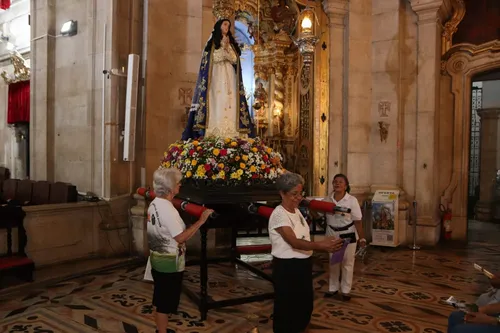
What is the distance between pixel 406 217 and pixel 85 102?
6.36 meters

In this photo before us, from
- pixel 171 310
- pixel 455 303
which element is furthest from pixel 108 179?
pixel 455 303

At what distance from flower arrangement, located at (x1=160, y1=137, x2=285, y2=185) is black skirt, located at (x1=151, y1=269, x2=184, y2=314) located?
1.51 meters

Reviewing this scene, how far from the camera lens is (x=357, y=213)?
479 centimetres

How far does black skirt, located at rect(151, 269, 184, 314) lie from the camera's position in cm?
340

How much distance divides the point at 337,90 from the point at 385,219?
9.11 ft

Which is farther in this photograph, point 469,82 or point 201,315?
point 469,82

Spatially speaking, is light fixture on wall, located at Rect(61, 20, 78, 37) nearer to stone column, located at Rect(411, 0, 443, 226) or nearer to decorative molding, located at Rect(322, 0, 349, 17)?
decorative molding, located at Rect(322, 0, 349, 17)

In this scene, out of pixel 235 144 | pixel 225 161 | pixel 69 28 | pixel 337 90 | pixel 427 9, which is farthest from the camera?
pixel 337 90

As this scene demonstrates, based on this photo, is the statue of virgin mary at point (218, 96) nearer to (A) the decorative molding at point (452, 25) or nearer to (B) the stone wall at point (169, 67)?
(B) the stone wall at point (169, 67)

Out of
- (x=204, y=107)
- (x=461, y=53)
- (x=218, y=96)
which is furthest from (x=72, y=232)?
(x=461, y=53)

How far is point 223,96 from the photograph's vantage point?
5594 millimetres

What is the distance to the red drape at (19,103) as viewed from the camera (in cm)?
1065

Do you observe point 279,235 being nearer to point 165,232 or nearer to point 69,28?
point 165,232

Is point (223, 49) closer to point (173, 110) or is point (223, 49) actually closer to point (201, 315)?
point (173, 110)
